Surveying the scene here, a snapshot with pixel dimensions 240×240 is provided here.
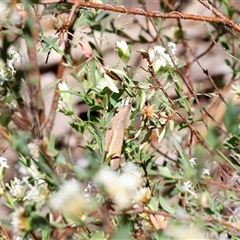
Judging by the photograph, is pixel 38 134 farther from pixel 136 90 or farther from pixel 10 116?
pixel 136 90

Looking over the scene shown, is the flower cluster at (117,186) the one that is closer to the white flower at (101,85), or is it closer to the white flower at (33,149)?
the white flower at (33,149)

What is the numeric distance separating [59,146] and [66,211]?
1271mm

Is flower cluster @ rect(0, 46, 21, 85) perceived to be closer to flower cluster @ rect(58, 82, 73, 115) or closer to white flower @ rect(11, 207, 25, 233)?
flower cluster @ rect(58, 82, 73, 115)

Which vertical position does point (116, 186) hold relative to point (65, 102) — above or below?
above

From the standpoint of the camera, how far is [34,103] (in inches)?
26.5

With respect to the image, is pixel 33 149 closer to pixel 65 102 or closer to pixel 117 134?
pixel 117 134

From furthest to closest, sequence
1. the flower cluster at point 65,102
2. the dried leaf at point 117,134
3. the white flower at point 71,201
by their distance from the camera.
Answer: the flower cluster at point 65,102
the dried leaf at point 117,134
the white flower at point 71,201

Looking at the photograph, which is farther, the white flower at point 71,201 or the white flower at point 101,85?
the white flower at point 101,85

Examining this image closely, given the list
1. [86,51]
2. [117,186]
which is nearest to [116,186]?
[117,186]

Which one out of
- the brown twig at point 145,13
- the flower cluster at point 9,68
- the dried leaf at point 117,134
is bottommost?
the flower cluster at point 9,68

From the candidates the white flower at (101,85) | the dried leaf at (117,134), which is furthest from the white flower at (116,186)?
the white flower at (101,85)

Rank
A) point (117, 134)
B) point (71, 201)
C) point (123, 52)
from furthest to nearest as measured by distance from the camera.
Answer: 1. point (123, 52)
2. point (117, 134)
3. point (71, 201)

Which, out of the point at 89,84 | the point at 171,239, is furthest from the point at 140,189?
the point at 89,84

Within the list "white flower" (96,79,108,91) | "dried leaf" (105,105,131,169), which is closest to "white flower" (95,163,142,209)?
"dried leaf" (105,105,131,169)
